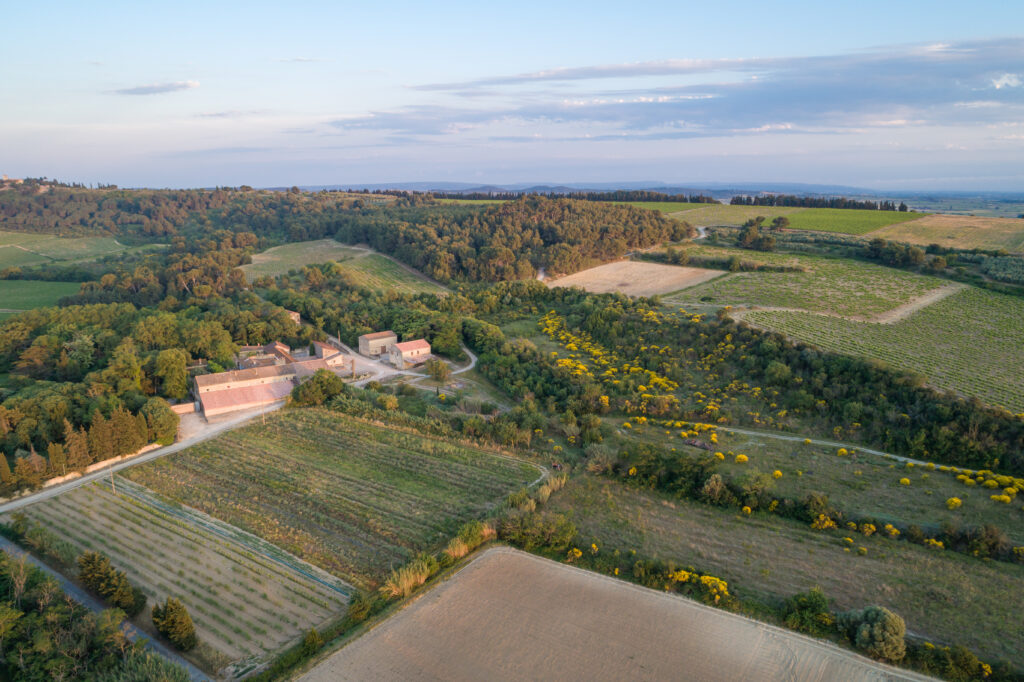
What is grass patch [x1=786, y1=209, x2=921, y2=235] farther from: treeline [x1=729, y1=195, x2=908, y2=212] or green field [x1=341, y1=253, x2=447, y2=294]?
green field [x1=341, y1=253, x2=447, y2=294]

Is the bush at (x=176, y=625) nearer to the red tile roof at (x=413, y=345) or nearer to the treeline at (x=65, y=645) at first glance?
the treeline at (x=65, y=645)

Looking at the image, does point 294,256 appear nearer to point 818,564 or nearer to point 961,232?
point 818,564

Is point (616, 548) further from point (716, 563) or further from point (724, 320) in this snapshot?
point (724, 320)

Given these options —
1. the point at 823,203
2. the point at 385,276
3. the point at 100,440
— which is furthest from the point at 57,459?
the point at 823,203

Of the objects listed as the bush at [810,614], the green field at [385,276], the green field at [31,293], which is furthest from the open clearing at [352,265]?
the bush at [810,614]

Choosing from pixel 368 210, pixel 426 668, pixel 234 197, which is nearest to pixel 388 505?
pixel 426 668

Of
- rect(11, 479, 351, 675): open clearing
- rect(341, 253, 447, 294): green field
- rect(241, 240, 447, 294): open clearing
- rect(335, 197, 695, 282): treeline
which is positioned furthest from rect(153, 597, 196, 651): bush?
rect(335, 197, 695, 282): treeline
